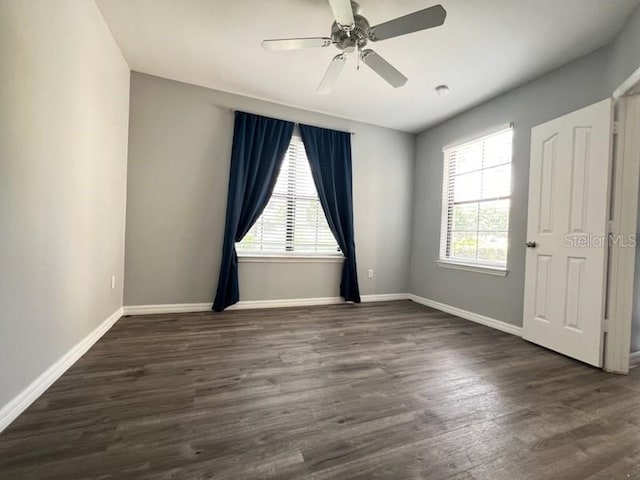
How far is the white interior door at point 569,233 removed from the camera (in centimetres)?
209

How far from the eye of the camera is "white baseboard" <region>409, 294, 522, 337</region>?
9.32 feet

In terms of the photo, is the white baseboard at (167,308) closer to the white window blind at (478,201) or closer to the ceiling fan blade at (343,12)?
the ceiling fan blade at (343,12)

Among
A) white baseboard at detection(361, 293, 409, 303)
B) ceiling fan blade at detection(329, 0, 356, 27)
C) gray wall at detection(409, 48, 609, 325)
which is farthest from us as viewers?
white baseboard at detection(361, 293, 409, 303)

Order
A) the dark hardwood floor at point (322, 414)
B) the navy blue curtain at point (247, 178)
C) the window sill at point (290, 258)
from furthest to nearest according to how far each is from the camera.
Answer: the window sill at point (290, 258)
the navy blue curtain at point (247, 178)
the dark hardwood floor at point (322, 414)

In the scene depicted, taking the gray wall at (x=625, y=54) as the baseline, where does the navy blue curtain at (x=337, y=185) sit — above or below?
below

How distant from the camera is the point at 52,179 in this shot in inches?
62.9

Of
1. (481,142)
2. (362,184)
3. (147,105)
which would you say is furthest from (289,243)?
(481,142)

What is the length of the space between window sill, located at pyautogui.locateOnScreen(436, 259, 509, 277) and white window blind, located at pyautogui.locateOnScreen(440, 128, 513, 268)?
5 cm

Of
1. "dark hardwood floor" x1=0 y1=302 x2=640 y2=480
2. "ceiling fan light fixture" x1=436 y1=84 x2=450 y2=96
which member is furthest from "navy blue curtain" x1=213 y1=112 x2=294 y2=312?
"ceiling fan light fixture" x1=436 y1=84 x2=450 y2=96

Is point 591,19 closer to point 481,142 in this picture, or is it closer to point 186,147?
point 481,142

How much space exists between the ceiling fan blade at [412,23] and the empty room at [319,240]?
0.02m

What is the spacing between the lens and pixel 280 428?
1.31 metres

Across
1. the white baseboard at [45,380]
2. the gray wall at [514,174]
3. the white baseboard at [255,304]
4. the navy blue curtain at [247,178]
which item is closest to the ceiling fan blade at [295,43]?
the navy blue curtain at [247,178]

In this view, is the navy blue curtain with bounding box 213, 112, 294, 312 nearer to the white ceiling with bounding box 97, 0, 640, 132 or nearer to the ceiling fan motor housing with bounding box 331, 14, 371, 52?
the white ceiling with bounding box 97, 0, 640, 132
